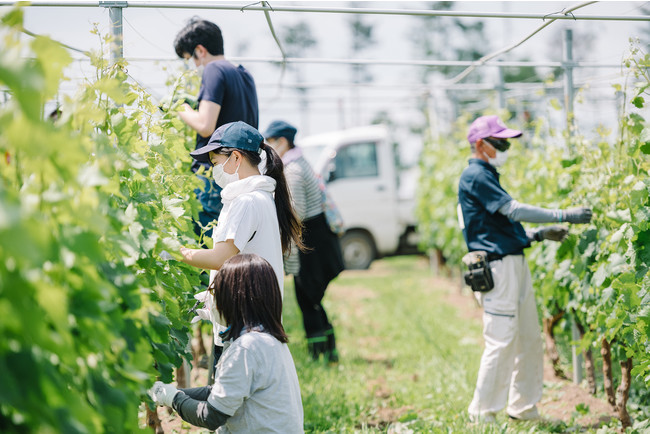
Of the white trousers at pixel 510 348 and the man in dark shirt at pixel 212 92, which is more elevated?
the man in dark shirt at pixel 212 92

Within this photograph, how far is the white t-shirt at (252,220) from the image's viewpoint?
93.9 inches

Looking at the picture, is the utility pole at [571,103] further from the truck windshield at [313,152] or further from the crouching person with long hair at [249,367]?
the truck windshield at [313,152]

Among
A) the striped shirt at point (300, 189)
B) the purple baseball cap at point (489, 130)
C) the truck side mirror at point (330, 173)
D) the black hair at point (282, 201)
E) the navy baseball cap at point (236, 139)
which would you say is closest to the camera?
the navy baseball cap at point (236, 139)

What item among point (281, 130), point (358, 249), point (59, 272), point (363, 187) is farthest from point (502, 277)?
point (358, 249)

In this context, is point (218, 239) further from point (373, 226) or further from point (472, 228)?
point (373, 226)

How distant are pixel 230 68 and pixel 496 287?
1845 mm

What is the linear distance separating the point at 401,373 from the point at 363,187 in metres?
5.75

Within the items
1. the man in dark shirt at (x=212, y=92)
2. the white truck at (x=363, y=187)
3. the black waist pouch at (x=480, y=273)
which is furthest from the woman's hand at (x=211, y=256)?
the white truck at (x=363, y=187)

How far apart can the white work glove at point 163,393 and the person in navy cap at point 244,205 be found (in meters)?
0.29

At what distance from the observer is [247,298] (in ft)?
6.86

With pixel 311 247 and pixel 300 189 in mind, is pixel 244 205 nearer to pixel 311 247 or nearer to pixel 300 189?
pixel 300 189

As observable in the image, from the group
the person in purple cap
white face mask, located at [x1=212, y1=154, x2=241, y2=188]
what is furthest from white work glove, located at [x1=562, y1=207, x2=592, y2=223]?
white face mask, located at [x1=212, y1=154, x2=241, y2=188]

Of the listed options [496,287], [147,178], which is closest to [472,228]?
[496,287]

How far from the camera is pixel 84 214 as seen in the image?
46.4 inches
